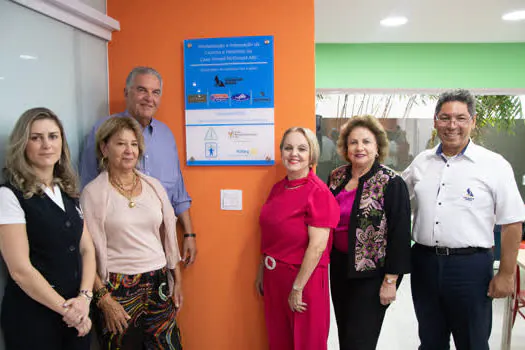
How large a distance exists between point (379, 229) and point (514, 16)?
123 inches

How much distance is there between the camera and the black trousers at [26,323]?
1.31 meters

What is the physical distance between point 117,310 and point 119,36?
1.55 metres

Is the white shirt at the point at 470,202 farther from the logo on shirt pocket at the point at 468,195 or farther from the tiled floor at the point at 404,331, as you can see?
the tiled floor at the point at 404,331

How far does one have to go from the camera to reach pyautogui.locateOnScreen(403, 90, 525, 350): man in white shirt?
5.45ft

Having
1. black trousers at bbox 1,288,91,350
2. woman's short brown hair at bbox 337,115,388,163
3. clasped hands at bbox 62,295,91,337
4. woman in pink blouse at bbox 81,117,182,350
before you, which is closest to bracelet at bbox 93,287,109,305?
woman in pink blouse at bbox 81,117,182,350

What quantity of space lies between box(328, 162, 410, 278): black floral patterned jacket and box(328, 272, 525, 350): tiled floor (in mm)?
1440

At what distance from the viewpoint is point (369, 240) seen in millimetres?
1656

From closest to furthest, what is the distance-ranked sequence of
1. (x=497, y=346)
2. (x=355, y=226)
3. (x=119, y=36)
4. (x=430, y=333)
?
(x=355, y=226)
(x=430, y=333)
(x=119, y=36)
(x=497, y=346)

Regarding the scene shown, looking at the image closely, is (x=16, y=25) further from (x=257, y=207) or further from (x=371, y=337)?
(x=371, y=337)

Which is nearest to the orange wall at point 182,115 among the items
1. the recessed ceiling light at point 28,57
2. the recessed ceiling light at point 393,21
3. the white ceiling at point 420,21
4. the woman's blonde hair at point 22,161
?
the recessed ceiling light at point 28,57

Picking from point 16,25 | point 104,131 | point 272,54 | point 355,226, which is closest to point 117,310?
point 104,131

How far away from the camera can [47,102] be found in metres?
1.66


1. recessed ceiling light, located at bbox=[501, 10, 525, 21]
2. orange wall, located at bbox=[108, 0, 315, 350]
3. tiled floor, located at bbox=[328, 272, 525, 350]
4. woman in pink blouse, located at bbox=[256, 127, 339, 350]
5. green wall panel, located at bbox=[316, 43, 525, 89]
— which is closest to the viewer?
woman in pink blouse, located at bbox=[256, 127, 339, 350]

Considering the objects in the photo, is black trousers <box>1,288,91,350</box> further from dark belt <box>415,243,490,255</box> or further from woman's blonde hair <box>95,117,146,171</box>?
dark belt <box>415,243,490,255</box>
